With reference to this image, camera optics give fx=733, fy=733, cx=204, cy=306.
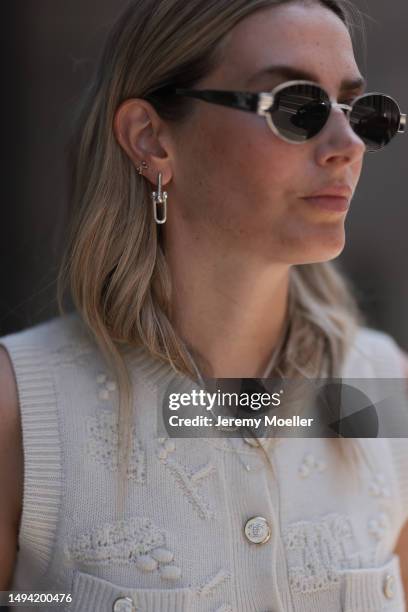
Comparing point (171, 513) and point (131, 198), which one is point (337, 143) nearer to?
point (131, 198)

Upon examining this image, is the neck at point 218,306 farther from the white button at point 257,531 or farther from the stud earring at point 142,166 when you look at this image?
the white button at point 257,531

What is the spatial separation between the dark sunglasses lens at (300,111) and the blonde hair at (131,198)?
0.14 meters

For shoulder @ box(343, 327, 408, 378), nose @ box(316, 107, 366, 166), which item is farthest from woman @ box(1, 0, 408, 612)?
shoulder @ box(343, 327, 408, 378)

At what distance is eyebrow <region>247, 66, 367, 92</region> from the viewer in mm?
1023

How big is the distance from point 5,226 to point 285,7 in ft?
2.17

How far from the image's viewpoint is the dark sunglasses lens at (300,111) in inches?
40.1

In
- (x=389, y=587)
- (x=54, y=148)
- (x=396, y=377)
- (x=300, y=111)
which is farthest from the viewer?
(x=54, y=148)

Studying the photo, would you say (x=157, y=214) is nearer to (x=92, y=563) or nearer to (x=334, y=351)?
(x=334, y=351)

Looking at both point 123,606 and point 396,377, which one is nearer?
point 123,606

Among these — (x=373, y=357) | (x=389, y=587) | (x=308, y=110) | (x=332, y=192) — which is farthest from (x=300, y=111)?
(x=389, y=587)

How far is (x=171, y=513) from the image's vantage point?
42.2 inches

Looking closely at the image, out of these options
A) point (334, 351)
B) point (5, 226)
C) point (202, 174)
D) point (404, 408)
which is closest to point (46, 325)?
point (5, 226)

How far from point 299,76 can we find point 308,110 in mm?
50

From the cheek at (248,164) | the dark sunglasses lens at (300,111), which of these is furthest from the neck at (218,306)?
the dark sunglasses lens at (300,111)
